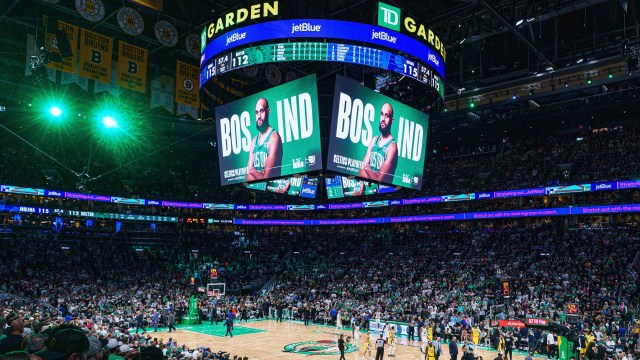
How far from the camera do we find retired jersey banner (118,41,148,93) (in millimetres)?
21734

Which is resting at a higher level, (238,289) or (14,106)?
(14,106)

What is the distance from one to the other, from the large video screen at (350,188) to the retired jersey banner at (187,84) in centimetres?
924

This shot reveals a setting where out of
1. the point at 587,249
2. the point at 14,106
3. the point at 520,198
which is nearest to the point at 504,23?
the point at 587,249

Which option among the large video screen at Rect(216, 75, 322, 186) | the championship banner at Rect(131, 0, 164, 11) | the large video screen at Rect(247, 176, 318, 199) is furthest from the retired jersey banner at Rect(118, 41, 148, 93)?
the large video screen at Rect(247, 176, 318, 199)

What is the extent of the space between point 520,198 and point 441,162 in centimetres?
993

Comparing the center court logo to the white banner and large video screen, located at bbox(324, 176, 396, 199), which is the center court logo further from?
the white banner

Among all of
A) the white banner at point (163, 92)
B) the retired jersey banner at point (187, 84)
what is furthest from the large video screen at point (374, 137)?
the white banner at point (163, 92)

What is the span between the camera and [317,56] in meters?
14.2

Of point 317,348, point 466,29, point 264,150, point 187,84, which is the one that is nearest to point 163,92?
point 187,84

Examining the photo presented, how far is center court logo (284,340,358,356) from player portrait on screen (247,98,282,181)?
335 inches

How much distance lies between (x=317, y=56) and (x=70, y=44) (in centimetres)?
1195

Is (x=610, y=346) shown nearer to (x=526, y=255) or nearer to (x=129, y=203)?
(x=526, y=255)

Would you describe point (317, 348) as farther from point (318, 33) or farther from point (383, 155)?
point (318, 33)

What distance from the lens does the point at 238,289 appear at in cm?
3875
